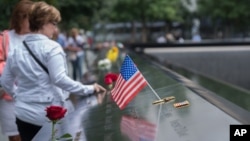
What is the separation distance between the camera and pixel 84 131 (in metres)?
4.10

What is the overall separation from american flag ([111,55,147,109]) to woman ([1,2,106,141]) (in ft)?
0.94

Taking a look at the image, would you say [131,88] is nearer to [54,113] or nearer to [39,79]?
[39,79]

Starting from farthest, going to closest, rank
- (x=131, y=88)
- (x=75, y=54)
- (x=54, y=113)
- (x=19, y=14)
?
(x=75, y=54), (x=19, y=14), (x=131, y=88), (x=54, y=113)

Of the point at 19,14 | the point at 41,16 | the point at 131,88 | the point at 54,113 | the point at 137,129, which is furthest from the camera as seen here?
the point at 19,14

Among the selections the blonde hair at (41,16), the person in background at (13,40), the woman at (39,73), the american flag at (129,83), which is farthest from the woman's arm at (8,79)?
the american flag at (129,83)

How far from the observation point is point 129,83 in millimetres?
3990

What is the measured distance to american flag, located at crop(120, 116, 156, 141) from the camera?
3344 mm

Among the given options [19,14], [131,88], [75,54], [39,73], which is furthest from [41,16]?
[75,54]

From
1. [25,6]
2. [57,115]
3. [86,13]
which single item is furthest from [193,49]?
[57,115]

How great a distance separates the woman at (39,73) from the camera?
3.77 m

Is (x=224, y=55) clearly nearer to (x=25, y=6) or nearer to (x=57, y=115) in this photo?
(x=25, y=6)

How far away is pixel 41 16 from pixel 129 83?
830 millimetres

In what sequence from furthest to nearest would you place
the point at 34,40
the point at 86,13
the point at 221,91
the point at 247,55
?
1. the point at 86,13
2. the point at 247,55
3. the point at 221,91
4. the point at 34,40

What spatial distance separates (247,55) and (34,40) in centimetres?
1053
